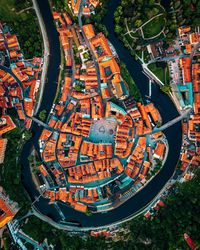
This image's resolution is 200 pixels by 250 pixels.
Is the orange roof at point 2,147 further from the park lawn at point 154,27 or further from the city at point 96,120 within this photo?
the park lawn at point 154,27

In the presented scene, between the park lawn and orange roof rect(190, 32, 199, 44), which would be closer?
orange roof rect(190, 32, 199, 44)

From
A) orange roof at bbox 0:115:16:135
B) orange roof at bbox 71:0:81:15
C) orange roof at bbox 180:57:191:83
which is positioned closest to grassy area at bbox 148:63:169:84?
orange roof at bbox 180:57:191:83

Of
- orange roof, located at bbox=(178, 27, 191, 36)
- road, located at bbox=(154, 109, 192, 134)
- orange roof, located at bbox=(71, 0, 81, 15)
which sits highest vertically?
orange roof, located at bbox=(71, 0, 81, 15)

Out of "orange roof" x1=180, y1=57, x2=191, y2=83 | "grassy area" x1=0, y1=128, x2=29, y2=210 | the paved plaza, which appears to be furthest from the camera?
the paved plaza

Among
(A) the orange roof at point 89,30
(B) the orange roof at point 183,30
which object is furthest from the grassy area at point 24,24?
(B) the orange roof at point 183,30

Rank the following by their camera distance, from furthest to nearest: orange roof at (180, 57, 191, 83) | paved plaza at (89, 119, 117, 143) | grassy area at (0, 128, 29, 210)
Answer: paved plaza at (89, 119, 117, 143) → grassy area at (0, 128, 29, 210) → orange roof at (180, 57, 191, 83)

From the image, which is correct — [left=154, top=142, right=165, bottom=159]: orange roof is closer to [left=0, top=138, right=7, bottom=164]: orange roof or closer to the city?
the city

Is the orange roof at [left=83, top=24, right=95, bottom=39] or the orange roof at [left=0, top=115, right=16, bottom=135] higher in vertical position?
the orange roof at [left=83, top=24, right=95, bottom=39]
